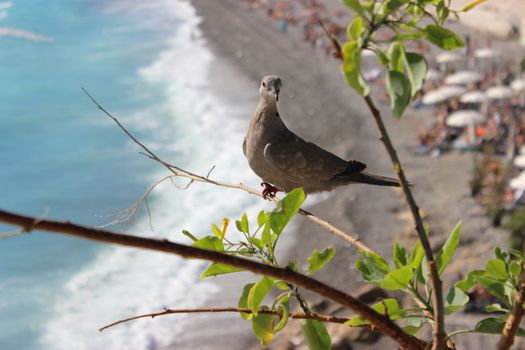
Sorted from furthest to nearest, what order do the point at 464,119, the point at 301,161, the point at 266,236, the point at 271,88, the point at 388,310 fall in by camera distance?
1. the point at 464,119
2. the point at 301,161
3. the point at 271,88
4. the point at 266,236
5. the point at 388,310

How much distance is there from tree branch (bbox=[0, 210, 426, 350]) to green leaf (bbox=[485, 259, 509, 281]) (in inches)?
12.1

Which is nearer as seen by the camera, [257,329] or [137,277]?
[257,329]

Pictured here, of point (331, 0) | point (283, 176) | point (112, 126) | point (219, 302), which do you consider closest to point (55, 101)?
point (112, 126)

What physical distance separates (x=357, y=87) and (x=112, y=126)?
38.0 metres

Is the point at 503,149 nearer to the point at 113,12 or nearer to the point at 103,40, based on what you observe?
the point at 103,40

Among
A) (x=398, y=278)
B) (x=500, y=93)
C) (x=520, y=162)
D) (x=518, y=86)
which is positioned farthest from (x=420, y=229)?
(x=518, y=86)

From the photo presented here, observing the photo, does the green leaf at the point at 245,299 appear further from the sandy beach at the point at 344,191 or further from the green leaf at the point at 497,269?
the sandy beach at the point at 344,191

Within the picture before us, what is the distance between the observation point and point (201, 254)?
1.22 metres

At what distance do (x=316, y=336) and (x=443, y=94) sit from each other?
28.0m

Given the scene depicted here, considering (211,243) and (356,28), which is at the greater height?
(356,28)

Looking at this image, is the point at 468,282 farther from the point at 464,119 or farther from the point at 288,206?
the point at 464,119

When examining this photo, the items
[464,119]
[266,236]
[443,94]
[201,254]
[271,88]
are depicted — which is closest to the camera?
[201,254]

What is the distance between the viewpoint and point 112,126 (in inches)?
1515

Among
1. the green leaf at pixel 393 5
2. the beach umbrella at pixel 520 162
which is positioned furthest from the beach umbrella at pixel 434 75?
the green leaf at pixel 393 5
